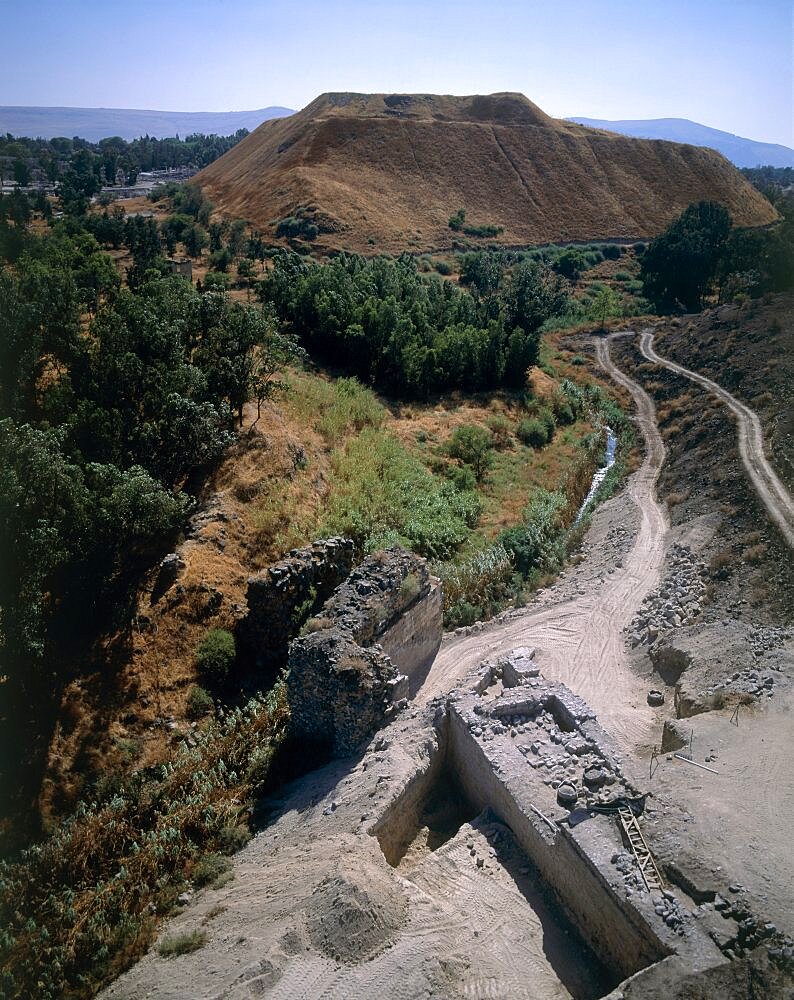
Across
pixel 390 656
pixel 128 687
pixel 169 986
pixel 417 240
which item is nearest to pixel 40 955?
pixel 169 986

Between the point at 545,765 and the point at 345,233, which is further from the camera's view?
the point at 345,233

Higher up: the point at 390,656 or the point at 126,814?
the point at 390,656

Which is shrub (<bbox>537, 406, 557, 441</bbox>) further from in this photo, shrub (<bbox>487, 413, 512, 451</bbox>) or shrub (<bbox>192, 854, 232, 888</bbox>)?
shrub (<bbox>192, 854, 232, 888</bbox>)

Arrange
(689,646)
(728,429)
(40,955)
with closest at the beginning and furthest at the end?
1. (40,955)
2. (689,646)
3. (728,429)

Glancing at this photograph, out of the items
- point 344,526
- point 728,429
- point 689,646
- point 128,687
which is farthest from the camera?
point 728,429

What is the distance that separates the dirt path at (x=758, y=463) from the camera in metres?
22.1

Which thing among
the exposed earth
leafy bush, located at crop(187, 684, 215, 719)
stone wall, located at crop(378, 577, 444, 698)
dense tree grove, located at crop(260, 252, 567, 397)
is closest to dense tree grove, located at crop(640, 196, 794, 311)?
dense tree grove, located at crop(260, 252, 567, 397)

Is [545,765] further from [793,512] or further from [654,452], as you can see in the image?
[654,452]

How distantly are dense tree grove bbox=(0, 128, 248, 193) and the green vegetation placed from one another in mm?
88207

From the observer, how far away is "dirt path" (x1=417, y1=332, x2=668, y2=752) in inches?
633

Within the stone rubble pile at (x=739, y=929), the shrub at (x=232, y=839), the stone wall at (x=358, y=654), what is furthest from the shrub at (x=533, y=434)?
the stone rubble pile at (x=739, y=929)

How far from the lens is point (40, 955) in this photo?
34.1 ft

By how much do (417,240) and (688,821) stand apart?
217 feet

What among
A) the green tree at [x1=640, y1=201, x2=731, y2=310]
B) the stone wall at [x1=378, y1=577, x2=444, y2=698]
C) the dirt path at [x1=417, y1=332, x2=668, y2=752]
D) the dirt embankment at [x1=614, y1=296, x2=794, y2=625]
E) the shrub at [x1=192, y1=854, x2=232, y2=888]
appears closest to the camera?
the shrub at [x1=192, y1=854, x2=232, y2=888]
